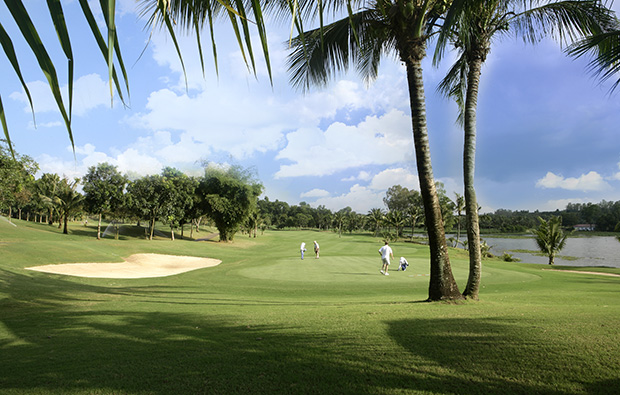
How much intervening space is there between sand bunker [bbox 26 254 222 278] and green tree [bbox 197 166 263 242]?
16.3 meters

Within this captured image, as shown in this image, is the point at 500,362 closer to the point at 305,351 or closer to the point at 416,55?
the point at 305,351

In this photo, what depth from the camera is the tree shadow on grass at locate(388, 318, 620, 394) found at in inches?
121

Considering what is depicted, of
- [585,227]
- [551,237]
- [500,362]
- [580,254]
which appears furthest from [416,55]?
[585,227]

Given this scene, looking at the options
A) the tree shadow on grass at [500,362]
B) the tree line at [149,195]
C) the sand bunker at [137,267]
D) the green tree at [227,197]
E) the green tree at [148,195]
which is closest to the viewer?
the tree shadow on grass at [500,362]

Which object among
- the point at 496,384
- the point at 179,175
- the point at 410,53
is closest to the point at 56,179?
the point at 179,175

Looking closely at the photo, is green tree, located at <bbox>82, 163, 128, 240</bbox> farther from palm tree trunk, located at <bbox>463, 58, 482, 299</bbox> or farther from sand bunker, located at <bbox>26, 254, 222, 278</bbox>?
palm tree trunk, located at <bbox>463, 58, 482, 299</bbox>

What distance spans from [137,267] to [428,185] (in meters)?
19.8

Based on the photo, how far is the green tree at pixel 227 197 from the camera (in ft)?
145

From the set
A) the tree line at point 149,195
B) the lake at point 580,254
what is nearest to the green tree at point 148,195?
the tree line at point 149,195

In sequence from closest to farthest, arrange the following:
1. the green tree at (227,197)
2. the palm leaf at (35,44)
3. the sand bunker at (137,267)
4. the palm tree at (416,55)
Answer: the palm leaf at (35,44)
the palm tree at (416,55)
the sand bunker at (137,267)
the green tree at (227,197)

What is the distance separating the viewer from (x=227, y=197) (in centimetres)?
4584

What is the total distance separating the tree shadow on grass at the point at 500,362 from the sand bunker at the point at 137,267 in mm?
17210

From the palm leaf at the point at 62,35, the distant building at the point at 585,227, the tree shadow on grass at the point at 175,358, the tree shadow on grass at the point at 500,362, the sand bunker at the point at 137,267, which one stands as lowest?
the sand bunker at the point at 137,267

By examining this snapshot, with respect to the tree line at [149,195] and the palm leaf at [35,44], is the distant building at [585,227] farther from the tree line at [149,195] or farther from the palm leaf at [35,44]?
the palm leaf at [35,44]
